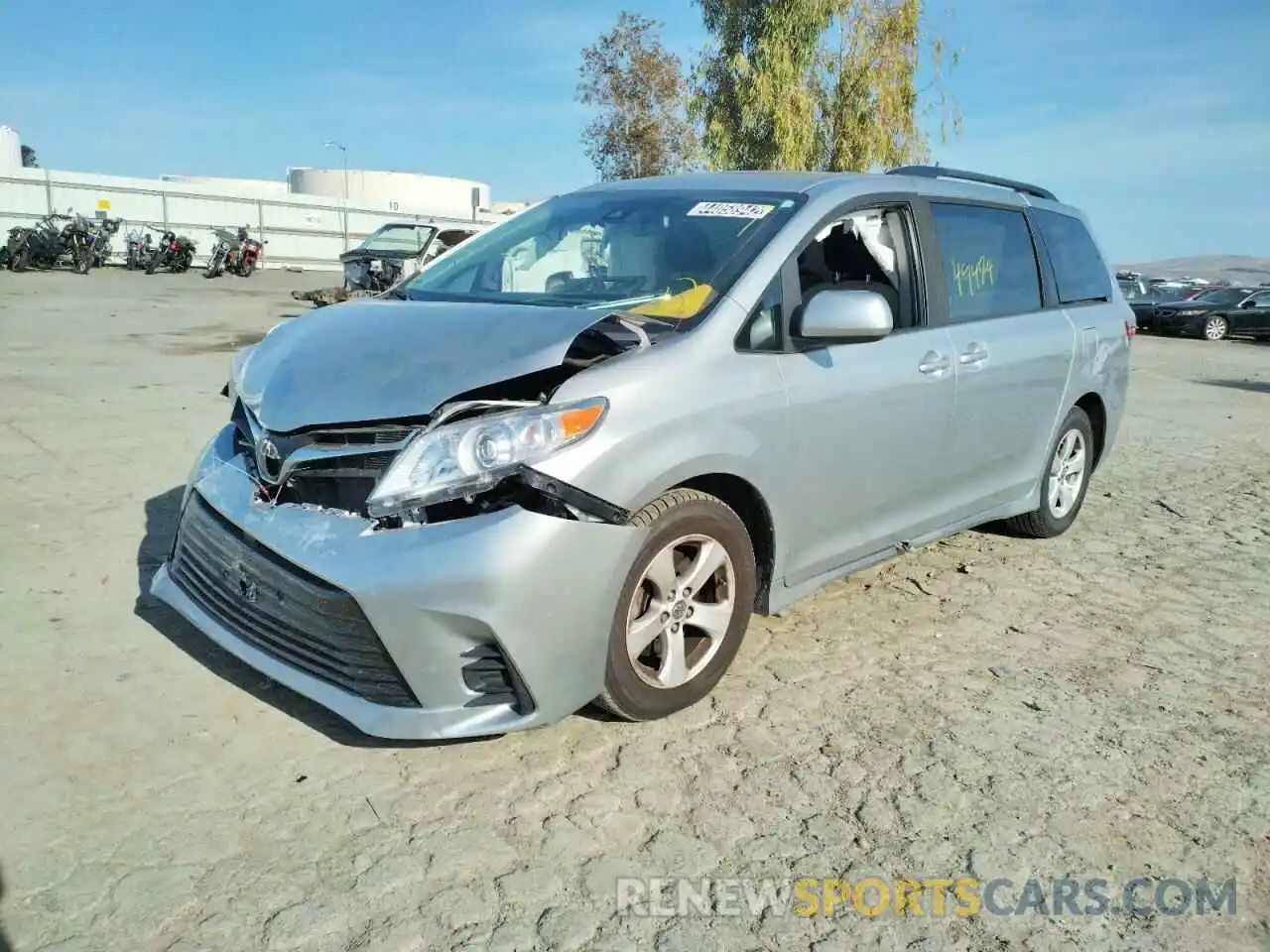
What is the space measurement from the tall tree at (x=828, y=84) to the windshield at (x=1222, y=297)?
8579mm

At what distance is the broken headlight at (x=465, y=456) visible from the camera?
2.74 meters

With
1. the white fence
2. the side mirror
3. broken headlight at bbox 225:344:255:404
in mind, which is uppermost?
the white fence

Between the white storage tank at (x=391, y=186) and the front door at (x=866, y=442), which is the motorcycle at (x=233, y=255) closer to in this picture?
the front door at (x=866, y=442)

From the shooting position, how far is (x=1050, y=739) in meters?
3.26

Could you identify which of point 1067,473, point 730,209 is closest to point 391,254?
point 1067,473

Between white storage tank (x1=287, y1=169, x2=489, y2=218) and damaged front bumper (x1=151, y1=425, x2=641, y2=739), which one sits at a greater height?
white storage tank (x1=287, y1=169, x2=489, y2=218)

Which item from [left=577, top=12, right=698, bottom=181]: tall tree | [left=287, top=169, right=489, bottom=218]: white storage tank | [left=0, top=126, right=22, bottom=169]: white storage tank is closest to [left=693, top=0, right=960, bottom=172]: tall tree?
[left=577, top=12, right=698, bottom=181]: tall tree

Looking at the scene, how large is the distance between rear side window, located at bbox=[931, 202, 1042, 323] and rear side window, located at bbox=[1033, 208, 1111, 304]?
247mm

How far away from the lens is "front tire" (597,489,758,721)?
2990 millimetres

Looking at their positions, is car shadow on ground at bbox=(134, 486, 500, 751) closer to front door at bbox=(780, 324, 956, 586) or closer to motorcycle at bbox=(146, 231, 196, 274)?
front door at bbox=(780, 324, 956, 586)

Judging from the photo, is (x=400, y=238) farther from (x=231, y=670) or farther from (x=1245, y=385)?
(x=231, y=670)

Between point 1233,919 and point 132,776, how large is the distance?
2866 mm

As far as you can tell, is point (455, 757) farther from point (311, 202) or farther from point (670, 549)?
point (311, 202)

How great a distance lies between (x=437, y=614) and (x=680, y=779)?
0.87 meters
